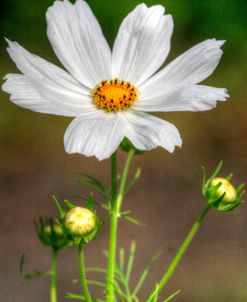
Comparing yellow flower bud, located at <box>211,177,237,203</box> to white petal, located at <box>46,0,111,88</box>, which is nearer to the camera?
yellow flower bud, located at <box>211,177,237,203</box>

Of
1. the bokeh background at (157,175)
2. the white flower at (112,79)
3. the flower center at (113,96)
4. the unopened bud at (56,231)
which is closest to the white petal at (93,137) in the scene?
the white flower at (112,79)

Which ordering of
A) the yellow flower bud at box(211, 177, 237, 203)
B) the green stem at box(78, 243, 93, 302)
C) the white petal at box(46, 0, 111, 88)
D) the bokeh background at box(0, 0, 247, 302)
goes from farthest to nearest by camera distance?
1. the bokeh background at box(0, 0, 247, 302)
2. the white petal at box(46, 0, 111, 88)
3. the yellow flower bud at box(211, 177, 237, 203)
4. the green stem at box(78, 243, 93, 302)

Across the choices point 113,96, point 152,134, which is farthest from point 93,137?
point 113,96

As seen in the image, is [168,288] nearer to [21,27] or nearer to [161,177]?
[161,177]

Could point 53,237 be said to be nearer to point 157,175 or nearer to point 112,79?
point 112,79

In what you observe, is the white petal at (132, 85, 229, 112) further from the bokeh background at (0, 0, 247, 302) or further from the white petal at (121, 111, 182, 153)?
the bokeh background at (0, 0, 247, 302)

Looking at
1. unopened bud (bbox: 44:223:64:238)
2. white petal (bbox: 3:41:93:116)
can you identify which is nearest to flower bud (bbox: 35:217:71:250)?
unopened bud (bbox: 44:223:64:238)

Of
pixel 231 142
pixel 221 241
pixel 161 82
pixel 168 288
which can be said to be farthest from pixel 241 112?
pixel 161 82
